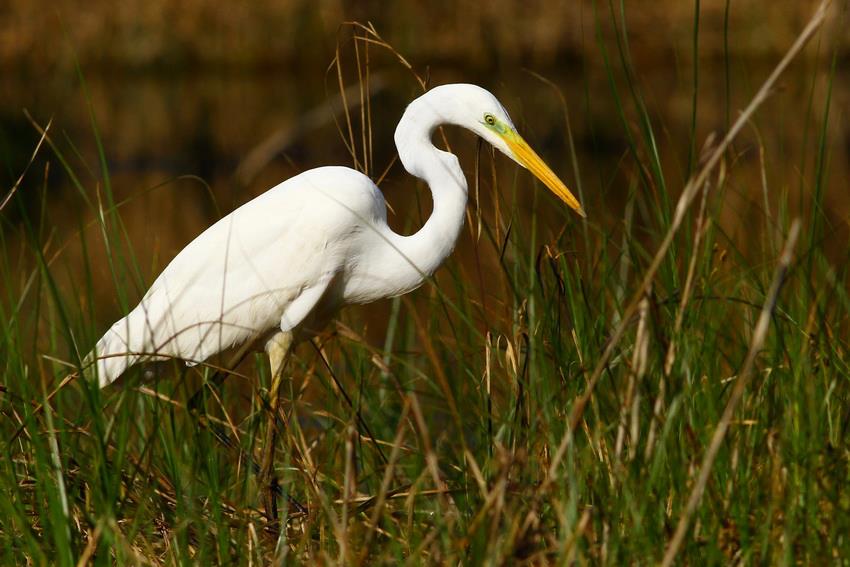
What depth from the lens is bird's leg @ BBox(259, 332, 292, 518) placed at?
244 cm

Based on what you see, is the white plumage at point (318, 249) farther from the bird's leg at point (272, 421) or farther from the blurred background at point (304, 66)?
the blurred background at point (304, 66)

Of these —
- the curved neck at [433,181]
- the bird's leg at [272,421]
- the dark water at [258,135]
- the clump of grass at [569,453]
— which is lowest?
the dark water at [258,135]

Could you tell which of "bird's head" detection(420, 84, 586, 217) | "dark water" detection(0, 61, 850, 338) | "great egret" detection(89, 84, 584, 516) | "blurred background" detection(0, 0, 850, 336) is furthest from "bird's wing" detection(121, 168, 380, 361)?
"blurred background" detection(0, 0, 850, 336)

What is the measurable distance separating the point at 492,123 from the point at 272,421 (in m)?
0.82

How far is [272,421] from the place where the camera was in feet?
7.43

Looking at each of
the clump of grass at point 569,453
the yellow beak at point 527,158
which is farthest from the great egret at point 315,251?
the clump of grass at point 569,453

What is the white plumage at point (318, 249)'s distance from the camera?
8.77ft

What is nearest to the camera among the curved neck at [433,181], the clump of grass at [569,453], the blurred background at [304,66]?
the clump of grass at [569,453]

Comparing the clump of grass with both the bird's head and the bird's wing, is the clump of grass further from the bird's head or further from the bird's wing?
the bird's wing

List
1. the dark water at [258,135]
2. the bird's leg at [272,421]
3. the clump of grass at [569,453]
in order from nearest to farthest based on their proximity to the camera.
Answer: the clump of grass at [569,453] < the bird's leg at [272,421] < the dark water at [258,135]

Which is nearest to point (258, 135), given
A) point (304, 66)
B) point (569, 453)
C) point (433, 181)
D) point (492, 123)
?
point (304, 66)

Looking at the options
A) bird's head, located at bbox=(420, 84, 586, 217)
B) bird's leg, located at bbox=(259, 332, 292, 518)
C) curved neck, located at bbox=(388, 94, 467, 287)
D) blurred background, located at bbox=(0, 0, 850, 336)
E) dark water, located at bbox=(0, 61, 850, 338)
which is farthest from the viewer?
blurred background, located at bbox=(0, 0, 850, 336)

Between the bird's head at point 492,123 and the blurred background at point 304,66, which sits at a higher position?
the bird's head at point 492,123

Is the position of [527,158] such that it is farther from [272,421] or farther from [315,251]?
[272,421]
